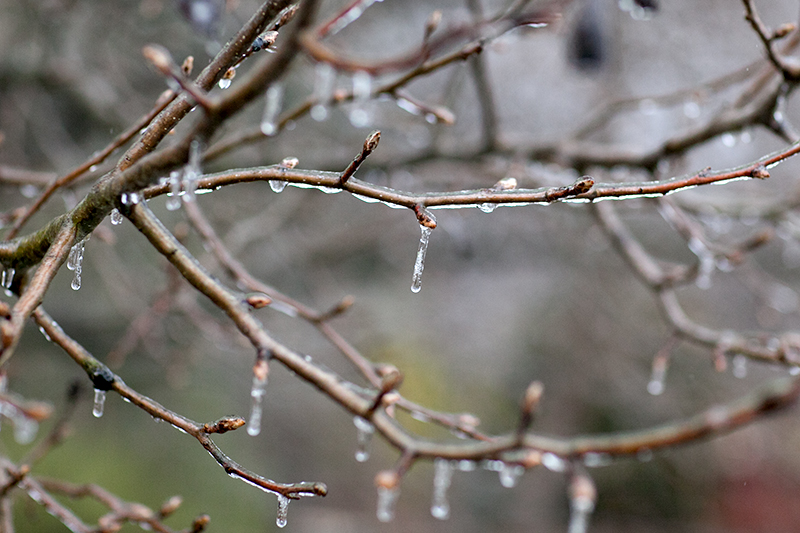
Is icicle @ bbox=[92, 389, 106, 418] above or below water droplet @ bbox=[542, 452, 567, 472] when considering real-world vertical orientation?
above

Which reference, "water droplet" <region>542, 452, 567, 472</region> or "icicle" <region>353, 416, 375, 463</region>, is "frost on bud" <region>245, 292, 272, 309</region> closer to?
"icicle" <region>353, 416, 375, 463</region>

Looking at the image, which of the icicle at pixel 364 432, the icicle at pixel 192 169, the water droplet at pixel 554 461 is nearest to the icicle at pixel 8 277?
the icicle at pixel 192 169

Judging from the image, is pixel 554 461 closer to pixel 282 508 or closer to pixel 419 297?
pixel 282 508

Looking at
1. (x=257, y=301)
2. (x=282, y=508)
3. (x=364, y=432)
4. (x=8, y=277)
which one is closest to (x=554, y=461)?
(x=364, y=432)

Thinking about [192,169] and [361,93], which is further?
[361,93]

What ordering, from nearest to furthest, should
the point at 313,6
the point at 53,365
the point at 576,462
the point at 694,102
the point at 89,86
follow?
the point at 313,6 < the point at 576,462 < the point at 694,102 < the point at 89,86 < the point at 53,365

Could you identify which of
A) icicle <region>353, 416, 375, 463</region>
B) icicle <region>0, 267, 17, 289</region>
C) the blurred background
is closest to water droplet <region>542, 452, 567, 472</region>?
icicle <region>353, 416, 375, 463</region>

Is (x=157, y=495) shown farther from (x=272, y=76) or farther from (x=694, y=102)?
(x=272, y=76)

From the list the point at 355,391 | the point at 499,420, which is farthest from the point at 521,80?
the point at 355,391
